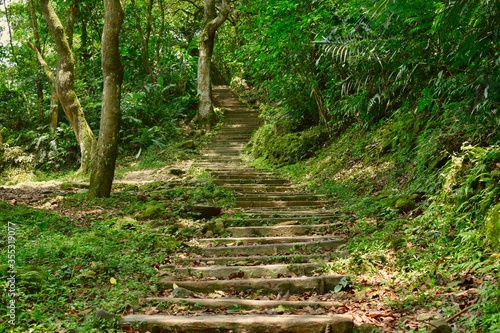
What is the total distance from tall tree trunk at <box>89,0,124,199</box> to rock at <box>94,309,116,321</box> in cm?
465

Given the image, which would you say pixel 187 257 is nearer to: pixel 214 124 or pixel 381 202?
pixel 381 202

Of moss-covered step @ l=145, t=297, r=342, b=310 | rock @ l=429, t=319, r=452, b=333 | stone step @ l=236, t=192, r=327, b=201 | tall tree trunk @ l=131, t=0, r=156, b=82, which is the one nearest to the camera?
rock @ l=429, t=319, r=452, b=333

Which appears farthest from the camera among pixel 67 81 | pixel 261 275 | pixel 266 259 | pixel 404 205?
pixel 67 81

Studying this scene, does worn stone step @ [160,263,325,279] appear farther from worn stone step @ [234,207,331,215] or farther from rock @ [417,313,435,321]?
worn stone step @ [234,207,331,215]

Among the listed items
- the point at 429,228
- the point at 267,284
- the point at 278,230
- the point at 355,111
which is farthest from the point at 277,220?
the point at 355,111

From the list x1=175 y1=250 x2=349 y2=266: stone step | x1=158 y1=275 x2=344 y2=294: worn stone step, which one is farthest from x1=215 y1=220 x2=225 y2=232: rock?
x1=158 y1=275 x2=344 y2=294: worn stone step

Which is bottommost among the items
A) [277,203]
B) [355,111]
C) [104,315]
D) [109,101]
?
[277,203]

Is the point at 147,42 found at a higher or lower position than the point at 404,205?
higher

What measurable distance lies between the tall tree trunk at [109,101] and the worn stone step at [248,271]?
3693 millimetres

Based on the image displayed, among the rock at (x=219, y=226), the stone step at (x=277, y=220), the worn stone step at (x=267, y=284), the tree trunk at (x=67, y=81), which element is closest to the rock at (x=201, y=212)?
the stone step at (x=277, y=220)

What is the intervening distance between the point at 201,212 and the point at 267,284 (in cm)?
257

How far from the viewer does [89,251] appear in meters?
4.85

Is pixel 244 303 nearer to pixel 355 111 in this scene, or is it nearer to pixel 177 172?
pixel 355 111

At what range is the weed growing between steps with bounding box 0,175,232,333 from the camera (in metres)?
3.52
